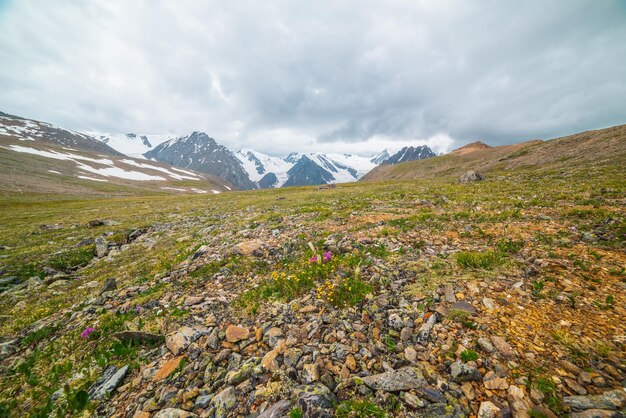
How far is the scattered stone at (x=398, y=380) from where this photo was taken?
3.91 metres

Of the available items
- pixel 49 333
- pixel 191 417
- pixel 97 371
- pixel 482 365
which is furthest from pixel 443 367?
pixel 49 333

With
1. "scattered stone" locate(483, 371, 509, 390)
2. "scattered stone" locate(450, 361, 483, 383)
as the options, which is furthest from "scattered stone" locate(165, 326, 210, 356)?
"scattered stone" locate(483, 371, 509, 390)

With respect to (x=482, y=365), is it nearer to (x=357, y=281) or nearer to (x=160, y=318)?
(x=357, y=281)

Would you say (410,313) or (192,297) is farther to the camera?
(192,297)

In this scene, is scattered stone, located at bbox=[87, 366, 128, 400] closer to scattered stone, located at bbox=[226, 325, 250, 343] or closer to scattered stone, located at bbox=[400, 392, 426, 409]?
Answer: scattered stone, located at bbox=[226, 325, 250, 343]

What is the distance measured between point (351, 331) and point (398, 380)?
1429mm

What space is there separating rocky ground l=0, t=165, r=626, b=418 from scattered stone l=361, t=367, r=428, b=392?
2 centimetres

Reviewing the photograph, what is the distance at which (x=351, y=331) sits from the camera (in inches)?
210

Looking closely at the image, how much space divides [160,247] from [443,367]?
49.7 feet

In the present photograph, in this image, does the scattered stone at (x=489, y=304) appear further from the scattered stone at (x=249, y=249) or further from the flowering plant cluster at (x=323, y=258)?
the scattered stone at (x=249, y=249)

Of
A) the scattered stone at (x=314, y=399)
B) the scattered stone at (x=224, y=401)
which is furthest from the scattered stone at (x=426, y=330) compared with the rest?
the scattered stone at (x=224, y=401)

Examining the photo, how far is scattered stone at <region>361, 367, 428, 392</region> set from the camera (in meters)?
3.91

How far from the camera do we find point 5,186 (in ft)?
296

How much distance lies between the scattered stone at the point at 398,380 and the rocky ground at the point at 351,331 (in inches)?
0.9
